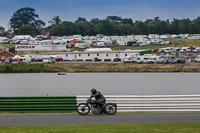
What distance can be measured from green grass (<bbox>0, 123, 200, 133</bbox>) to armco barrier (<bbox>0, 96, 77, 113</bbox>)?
20.0ft

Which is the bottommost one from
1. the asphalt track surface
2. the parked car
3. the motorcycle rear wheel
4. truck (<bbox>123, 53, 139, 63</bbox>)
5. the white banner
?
the asphalt track surface

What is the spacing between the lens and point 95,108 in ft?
79.9

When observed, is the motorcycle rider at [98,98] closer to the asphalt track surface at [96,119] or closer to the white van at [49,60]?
the asphalt track surface at [96,119]

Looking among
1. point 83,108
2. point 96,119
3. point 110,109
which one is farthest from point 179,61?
point 96,119

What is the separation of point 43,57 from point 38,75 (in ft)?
34.9

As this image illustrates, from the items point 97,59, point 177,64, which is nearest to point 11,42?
point 97,59

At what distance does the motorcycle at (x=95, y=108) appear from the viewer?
24.3 meters

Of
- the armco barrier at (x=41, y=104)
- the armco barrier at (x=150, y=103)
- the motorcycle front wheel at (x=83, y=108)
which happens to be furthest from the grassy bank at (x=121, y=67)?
the motorcycle front wheel at (x=83, y=108)

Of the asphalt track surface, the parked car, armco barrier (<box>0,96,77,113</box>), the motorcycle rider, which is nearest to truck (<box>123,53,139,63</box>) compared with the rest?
the parked car

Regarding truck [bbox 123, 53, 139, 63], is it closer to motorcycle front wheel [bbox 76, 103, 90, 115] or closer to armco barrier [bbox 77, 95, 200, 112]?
armco barrier [bbox 77, 95, 200, 112]

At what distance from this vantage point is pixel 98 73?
9906cm

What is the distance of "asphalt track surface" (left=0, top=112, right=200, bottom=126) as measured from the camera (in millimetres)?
21306

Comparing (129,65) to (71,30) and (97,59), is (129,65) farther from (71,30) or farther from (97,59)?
(71,30)

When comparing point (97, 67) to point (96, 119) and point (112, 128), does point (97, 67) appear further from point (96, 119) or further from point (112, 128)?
point (112, 128)
